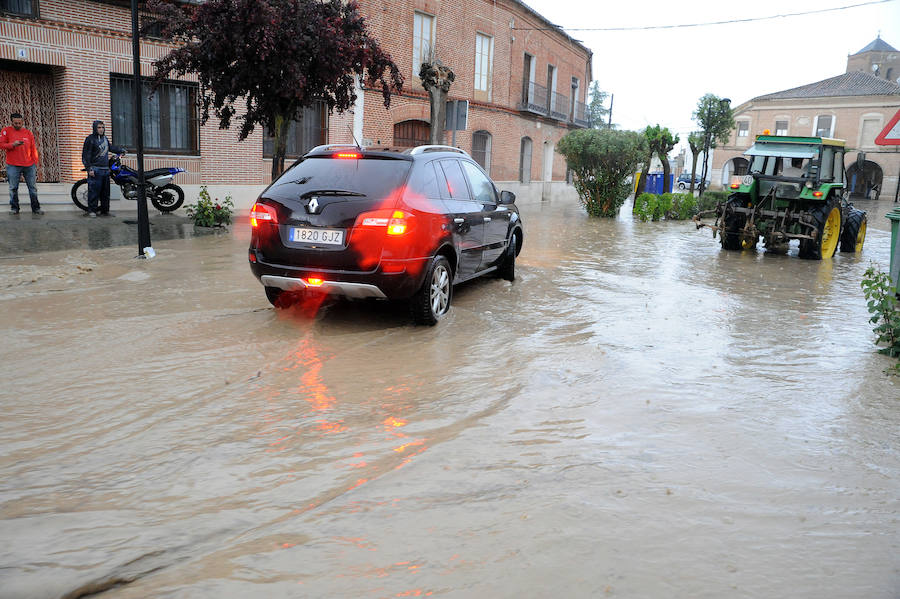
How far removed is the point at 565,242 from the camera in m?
14.6

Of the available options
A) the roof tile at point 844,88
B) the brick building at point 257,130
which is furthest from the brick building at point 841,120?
the brick building at point 257,130

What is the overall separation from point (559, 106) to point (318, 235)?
30913 mm

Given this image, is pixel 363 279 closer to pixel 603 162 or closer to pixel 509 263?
pixel 509 263

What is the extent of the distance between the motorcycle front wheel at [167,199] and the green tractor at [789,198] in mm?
10730

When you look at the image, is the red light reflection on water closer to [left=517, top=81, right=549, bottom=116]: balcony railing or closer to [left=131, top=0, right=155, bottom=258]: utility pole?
[left=131, top=0, right=155, bottom=258]: utility pole

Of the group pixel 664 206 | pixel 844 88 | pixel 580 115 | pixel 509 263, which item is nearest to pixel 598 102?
pixel 844 88

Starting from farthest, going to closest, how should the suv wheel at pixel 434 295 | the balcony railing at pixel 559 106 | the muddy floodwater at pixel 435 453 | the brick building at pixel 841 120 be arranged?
the brick building at pixel 841 120
the balcony railing at pixel 559 106
the suv wheel at pixel 434 295
the muddy floodwater at pixel 435 453

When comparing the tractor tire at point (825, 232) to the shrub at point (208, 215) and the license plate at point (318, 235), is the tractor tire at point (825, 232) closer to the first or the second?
the license plate at point (318, 235)

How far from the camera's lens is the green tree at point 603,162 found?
21.1m

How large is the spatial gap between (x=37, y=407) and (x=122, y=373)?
2.27 feet

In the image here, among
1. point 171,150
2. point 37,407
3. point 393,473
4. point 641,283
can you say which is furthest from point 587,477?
point 171,150

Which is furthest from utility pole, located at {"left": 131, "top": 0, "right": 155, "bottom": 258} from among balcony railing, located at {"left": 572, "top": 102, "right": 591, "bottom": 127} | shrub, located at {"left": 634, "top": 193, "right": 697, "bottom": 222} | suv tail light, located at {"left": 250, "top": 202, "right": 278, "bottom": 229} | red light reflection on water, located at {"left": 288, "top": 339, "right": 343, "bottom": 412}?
balcony railing, located at {"left": 572, "top": 102, "right": 591, "bottom": 127}

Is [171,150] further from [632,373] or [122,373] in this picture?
[632,373]

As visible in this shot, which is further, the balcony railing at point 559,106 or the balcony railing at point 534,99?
the balcony railing at point 559,106
